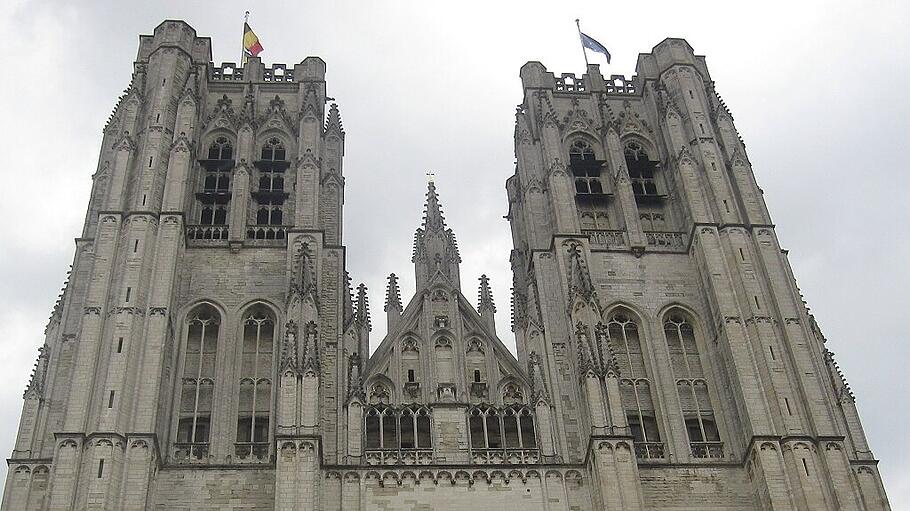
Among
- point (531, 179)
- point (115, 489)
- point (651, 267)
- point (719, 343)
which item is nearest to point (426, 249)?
point (531, 179)

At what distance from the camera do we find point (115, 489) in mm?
28047

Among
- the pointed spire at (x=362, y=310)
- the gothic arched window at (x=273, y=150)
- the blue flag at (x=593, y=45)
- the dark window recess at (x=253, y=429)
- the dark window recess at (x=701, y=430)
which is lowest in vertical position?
the dark window recess at (x=701, y=430)

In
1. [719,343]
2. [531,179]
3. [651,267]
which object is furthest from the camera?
[531,179]

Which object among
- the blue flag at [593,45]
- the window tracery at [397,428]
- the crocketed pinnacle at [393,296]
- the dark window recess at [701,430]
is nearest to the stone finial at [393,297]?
the crocketed pinnacle at [393,296]

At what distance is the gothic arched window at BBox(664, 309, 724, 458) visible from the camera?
105ft

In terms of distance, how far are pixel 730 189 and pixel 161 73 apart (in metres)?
18.4

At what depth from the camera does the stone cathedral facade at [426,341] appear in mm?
29922

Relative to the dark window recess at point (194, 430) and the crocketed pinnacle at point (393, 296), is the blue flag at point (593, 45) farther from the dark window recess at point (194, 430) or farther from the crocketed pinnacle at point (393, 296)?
the dark window recess at point (194, 430)

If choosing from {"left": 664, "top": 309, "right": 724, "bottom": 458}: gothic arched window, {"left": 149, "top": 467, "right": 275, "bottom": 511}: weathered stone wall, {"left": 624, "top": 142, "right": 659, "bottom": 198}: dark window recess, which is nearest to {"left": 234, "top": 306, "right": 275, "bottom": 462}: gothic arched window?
{"left": 149, "top": 467, "right": 275, "bottom": 511}: weathered stone wall

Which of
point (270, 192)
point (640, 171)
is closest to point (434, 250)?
point (270, 192)

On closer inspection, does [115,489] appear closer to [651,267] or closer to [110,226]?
[110,226]

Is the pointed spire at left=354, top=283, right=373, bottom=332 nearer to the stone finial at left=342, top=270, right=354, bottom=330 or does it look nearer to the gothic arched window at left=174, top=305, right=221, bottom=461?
the stone finial at left=342, top=270, right=354, bottom=330

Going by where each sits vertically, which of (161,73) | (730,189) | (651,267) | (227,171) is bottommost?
(651,267)

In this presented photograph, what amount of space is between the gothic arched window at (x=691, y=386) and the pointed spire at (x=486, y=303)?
197 inches
